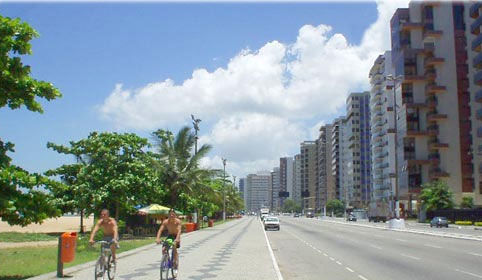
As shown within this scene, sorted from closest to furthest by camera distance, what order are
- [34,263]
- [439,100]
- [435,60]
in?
[34,263]
[435,60]
[439,100]

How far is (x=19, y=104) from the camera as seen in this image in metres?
12.5

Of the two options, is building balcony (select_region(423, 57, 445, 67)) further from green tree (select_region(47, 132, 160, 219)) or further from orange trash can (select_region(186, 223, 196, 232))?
green tree (select_region(47, 132, 160, 219))

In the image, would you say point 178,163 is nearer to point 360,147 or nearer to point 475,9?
point 475,9

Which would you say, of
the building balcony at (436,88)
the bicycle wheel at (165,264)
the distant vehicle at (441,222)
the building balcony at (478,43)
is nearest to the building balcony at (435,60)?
the building balcony at (436,88)

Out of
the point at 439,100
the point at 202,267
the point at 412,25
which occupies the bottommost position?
the point at 202,267

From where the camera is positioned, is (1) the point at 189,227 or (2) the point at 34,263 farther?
(1) the point at 189,227

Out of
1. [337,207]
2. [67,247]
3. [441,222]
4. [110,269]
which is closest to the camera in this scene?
[110,269]

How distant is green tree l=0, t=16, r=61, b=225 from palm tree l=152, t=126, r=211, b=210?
31.3 m

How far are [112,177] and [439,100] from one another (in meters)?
72.9

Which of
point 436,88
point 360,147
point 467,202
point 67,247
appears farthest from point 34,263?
point 360,147

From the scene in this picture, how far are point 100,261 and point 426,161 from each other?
87992 millimetres

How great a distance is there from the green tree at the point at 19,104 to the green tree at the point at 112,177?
20321 millimetres

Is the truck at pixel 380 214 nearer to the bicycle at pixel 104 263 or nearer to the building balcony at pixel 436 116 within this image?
the building balcony at pixel 436 116

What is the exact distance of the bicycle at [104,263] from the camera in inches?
472
